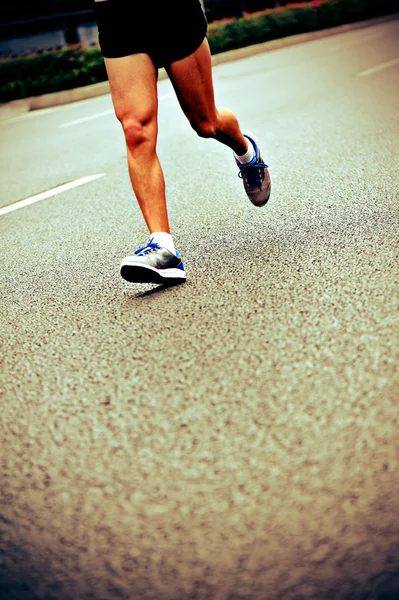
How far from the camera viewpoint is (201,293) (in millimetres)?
2924

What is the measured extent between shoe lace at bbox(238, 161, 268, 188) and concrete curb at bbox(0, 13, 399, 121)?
9798mm

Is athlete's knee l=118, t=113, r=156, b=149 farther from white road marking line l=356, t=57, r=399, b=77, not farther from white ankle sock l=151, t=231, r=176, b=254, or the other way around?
white road marking line l=356, t=57, r=399, b=77

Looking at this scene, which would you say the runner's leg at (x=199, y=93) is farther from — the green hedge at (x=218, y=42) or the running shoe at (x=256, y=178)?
the green hedge at (x=218, y=42)

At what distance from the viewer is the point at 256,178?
12.8 ft

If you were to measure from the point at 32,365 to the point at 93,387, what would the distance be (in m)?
0.36

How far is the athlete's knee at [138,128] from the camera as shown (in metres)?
3.04

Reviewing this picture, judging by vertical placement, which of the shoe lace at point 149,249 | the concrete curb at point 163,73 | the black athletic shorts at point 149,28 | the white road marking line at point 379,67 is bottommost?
the shoe lace at point 149,249

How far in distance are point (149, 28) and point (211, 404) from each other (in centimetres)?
171

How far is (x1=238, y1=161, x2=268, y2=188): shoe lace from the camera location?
388 cm

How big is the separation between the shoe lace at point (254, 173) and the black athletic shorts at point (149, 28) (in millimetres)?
899

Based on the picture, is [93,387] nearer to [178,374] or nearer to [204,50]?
[178,374]

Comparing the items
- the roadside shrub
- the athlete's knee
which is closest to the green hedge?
the roadside shrub

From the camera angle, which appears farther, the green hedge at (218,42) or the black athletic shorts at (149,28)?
the green hedge at (218,42)

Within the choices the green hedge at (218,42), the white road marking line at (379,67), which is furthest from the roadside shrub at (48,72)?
the white road marking line at (379,67)
